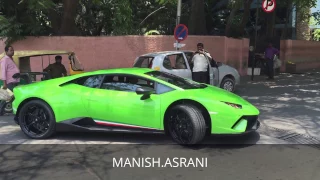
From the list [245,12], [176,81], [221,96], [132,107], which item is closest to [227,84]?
[176,81]

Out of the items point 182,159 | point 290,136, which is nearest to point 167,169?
point 182,159

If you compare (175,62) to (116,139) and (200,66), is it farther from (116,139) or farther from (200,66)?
(116,139)

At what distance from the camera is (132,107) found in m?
6.21

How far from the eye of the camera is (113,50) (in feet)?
50.0

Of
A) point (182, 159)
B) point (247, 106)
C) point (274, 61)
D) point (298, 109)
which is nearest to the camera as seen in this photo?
point (182, 159)

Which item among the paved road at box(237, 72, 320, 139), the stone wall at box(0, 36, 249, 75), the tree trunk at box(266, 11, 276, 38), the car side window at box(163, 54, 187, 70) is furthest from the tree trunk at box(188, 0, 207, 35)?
the tree trunk at box(266, 11, 276, 38)

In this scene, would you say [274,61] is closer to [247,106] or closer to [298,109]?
[298,109]

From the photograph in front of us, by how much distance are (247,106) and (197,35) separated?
10.6m

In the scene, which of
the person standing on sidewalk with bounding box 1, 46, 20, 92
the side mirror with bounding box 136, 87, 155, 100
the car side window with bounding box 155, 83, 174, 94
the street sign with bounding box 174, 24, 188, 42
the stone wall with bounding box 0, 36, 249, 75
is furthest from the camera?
A: the stone wall with bounding box 0, 36, 249, 75

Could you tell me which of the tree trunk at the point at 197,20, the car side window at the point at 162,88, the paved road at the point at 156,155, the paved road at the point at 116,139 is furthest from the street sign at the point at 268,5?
the car side window at the point at 162,88

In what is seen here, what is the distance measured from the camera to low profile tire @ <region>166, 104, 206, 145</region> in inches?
230

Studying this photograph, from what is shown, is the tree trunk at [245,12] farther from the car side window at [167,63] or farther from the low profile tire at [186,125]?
the low profile tire at [186,125]

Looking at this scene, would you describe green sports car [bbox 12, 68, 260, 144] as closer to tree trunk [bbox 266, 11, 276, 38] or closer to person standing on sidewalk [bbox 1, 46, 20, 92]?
person standing on sidewalk [bbox 1, 46, 20, 92]

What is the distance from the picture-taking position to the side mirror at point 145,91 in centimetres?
605
